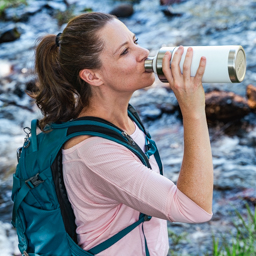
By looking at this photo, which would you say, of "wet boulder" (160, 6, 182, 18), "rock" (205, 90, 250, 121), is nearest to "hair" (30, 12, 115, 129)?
"rock" (205, 90, 250, 121)

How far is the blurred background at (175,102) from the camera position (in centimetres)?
357

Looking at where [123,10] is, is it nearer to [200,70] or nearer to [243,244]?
[243,244]

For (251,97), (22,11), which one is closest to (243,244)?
(251,97)

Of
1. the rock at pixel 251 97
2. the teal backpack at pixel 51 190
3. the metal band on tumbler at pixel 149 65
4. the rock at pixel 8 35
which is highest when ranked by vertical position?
the metal band on tumbler at pixel 149 65

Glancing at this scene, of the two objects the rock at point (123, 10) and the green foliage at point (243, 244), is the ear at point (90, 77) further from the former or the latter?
the rock at point (123, 10)

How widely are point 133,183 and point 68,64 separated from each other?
0.64 metres

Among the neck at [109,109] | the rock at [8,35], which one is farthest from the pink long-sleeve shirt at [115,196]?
the rock at [8,35]

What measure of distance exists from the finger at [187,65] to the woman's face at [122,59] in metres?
0.27

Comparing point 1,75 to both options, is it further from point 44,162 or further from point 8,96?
point 44,162

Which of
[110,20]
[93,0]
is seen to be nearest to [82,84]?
[110,20]

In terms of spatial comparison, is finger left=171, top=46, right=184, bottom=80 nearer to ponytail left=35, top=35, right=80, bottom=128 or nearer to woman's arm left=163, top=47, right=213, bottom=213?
woman's arm left=163, top=47, right=213, bottom=213

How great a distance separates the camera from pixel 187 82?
141 cm

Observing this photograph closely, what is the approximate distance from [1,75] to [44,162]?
6.20m

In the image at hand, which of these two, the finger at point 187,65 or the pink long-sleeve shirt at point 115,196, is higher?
the finger at point 187,65
